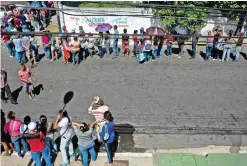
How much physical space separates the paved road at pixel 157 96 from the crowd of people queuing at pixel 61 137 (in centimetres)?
161

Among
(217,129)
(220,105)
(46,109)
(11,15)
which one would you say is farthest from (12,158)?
(11,15)

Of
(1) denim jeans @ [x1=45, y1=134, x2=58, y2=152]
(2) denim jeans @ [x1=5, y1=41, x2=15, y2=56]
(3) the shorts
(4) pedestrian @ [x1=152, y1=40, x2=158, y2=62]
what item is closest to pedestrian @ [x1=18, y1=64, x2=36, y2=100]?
(3) the shorts

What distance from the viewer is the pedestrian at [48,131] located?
28.8 ft

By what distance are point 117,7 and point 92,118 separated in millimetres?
8219

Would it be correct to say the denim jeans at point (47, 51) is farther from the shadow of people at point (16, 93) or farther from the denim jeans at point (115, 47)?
the denim jeans at point (115, 47)

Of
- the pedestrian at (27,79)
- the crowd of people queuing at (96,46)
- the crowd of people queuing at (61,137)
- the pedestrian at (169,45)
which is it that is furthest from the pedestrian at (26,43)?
the pedestrian at (169,45)

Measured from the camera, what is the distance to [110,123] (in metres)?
Answer: 8.48

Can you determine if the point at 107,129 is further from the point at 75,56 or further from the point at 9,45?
the point at 9,45

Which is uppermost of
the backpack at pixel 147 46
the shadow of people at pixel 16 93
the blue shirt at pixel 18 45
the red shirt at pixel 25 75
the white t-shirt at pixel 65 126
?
the blue shirt at pixel 18 45

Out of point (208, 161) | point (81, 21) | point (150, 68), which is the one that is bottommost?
point (208, 161)

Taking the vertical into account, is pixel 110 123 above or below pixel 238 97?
above

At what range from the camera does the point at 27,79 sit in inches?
465

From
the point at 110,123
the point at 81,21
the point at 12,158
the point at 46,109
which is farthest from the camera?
the point at 81,21

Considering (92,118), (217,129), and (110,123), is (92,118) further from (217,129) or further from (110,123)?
(217,129)
